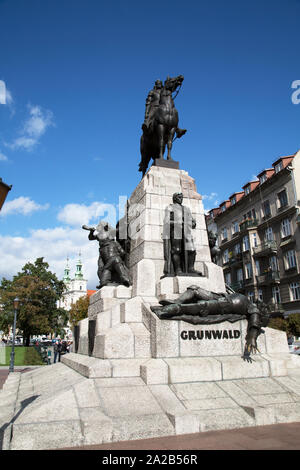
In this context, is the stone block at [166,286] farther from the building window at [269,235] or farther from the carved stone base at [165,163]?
the building window at [269,235]

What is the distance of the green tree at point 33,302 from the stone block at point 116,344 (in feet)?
126

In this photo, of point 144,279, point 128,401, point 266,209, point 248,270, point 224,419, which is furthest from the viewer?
point 248,270

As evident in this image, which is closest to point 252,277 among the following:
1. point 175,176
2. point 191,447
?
point 175,176

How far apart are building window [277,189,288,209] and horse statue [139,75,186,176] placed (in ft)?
86.1

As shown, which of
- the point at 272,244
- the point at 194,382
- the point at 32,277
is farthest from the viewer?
the point at 32,277

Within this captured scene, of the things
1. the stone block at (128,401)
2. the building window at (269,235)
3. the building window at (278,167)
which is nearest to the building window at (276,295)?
the building window at (269,235)

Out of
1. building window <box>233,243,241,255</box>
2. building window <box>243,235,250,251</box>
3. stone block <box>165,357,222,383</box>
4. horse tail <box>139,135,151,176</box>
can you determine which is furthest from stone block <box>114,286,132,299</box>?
building window <box>233,243,241,255</box>

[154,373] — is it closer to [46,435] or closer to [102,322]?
[46,435]

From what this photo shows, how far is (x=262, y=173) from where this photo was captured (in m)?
39.8

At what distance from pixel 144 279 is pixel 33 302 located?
127ft

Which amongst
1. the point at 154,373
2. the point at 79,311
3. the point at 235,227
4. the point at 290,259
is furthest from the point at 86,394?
the point at 79,311

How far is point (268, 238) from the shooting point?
125 ft
